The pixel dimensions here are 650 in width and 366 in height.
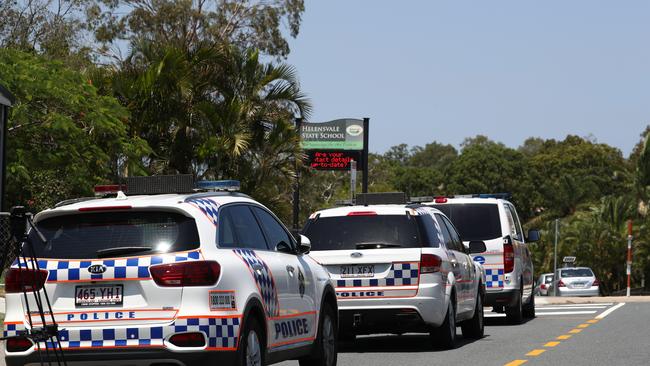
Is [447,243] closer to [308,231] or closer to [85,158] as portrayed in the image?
[308,231]

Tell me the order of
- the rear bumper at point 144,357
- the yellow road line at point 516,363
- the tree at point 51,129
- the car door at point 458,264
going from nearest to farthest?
the rear bumper at point 144,357
the yellow road line at point 516,363
the car door at point 458,264
the tree at point 51,129

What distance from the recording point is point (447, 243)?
15625 mm

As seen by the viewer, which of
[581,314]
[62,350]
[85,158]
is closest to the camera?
[62,350]

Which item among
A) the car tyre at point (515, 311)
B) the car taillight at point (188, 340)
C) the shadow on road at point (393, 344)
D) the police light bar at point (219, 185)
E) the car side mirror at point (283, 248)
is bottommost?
the shadow on road at point (393, 344)

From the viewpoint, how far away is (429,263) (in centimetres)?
1455

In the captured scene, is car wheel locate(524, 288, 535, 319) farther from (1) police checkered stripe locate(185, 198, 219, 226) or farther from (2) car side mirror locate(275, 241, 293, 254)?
(1) police checkered stripe locate(185, 198, 219, 226)

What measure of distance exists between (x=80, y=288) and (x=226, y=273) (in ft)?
3.27

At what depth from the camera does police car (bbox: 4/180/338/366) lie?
28.2 ft

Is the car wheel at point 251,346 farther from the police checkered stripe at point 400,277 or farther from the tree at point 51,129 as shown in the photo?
the tree at point 51,129

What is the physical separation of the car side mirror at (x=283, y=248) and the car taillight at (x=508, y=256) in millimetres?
9494

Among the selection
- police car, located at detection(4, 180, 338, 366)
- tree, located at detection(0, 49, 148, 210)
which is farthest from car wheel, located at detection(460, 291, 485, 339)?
tree, located at detection(0, 49, 148, 210)

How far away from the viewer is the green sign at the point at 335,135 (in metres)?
36.3

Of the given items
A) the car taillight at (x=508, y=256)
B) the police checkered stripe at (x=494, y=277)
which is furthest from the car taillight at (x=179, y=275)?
the police checkered stripe at (x=494, y=277)

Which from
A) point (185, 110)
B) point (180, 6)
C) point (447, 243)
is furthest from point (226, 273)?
point (180, 6)
